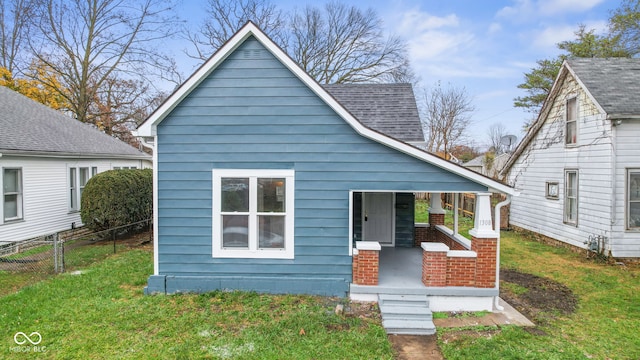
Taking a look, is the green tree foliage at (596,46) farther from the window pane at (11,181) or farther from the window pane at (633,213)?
the window pane at (11,181)

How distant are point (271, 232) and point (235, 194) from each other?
100 centimetres

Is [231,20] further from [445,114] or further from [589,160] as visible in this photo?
[589,160]

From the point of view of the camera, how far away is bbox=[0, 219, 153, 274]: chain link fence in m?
8.52

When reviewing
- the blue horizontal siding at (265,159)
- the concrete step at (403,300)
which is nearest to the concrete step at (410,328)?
the concrete step at (403,300)

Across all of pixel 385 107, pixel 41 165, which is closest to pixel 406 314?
pixel 385 107

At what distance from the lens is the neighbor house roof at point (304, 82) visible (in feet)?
20.6

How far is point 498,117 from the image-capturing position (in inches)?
1895

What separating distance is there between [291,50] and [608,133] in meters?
21.4

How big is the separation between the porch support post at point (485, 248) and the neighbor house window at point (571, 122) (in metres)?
7.23

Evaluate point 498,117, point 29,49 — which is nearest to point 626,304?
point 29,49

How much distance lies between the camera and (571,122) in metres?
11.3

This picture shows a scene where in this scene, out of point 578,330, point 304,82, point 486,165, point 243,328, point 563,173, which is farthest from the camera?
point 486,165

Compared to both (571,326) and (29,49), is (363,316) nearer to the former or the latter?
(571,326)

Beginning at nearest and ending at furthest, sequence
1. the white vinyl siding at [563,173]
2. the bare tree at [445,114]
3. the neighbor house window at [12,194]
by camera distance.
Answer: the white vinyl siding at [563,173]
the neighbor house window at [12,194]
the bare tree at [445,114]
